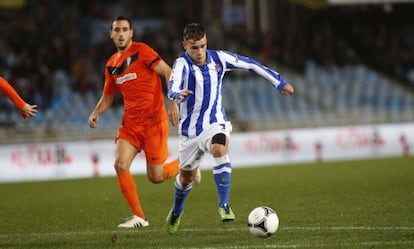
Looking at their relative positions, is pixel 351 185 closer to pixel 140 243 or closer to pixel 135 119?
pixel 135 119

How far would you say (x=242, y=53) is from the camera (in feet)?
96.5

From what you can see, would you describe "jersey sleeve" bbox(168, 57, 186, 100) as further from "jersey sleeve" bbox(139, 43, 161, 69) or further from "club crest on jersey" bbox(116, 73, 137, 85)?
"club crest on jersey" bbox(116, 73, 137, 85)

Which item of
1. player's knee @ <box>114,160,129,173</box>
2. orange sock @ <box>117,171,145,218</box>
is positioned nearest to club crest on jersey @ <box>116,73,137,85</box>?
player's knee @ <box>114,160,129,173</box>

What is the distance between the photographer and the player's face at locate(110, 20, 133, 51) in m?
11.0

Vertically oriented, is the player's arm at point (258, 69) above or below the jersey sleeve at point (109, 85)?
above

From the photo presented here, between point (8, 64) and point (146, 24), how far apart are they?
5472 mm

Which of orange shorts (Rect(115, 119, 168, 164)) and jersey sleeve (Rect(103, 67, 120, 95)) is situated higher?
jersey sleeve (Rect(103, 67, 120, 95))

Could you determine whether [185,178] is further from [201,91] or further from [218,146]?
[201,91]

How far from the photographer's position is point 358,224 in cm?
979

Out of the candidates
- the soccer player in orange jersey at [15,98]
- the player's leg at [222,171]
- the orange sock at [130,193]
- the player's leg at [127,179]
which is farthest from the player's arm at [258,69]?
the soccer player in orange jersey at [15,98]

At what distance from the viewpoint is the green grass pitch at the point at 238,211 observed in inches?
352

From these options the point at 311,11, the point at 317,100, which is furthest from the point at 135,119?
the point at 311,11

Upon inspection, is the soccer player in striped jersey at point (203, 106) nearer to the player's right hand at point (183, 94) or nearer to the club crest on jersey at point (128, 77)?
the player's right hand at point (183, 94)

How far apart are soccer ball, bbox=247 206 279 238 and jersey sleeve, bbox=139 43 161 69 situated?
2.89 meters
